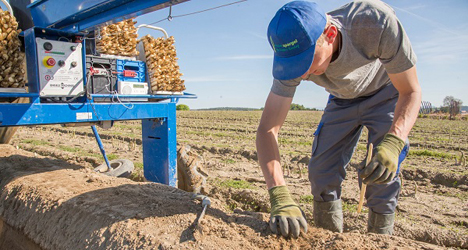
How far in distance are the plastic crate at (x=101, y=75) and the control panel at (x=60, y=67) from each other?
0.54 feet

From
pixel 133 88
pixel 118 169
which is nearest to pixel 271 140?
pixel 133 88

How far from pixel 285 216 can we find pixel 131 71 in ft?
8.97

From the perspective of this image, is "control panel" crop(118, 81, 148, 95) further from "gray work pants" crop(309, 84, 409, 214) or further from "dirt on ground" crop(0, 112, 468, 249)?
"gray work pants" crop(309, 84, 409, 214)

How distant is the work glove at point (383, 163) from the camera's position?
6.24 ft

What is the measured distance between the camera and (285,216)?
201 centimetres

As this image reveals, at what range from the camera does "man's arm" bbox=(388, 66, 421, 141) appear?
2033mm

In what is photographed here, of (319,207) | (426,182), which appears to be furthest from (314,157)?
(426,182)

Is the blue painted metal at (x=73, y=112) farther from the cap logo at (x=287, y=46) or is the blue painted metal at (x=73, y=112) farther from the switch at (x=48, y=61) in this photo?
the cap logo at (x=287, y=46)

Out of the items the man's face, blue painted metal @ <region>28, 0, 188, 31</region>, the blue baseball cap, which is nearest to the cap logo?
the blue baseball cap

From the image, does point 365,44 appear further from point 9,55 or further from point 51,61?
point 9,55

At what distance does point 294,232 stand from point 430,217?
2857 millimetres

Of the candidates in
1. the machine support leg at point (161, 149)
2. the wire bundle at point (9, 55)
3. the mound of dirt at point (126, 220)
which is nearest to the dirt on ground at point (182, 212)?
the mound of dirt at point (126, 220)

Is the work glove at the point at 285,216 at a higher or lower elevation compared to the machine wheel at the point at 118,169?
higher

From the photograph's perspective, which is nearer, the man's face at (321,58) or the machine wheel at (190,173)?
the man's face at (321,58)
